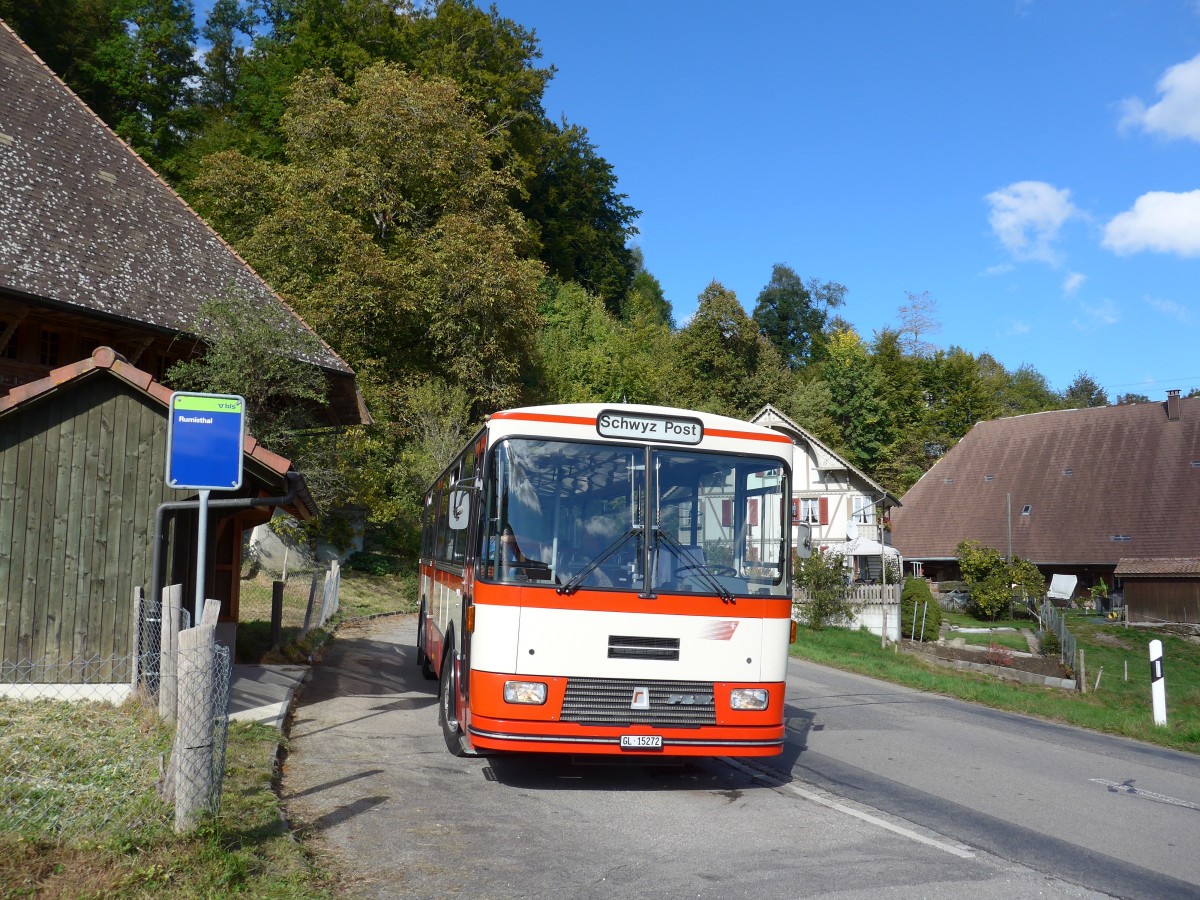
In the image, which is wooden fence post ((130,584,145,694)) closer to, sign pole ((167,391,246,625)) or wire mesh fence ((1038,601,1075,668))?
sign pole ((167,391,246,625))

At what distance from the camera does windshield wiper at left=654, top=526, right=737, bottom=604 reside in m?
8.69

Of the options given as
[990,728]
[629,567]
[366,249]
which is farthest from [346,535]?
[629,567]

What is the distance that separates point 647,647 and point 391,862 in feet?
9.10

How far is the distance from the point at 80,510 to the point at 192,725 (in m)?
5.19

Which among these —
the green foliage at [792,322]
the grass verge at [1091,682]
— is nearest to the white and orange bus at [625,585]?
the grass verge at [1091,682]

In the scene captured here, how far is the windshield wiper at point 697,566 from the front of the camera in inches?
342

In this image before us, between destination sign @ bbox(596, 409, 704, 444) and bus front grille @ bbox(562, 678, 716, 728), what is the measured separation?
2050mm

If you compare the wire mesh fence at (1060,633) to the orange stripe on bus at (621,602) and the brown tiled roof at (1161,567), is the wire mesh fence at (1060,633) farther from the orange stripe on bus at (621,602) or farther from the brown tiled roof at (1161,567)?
the orange stripe on bus at (621,602)

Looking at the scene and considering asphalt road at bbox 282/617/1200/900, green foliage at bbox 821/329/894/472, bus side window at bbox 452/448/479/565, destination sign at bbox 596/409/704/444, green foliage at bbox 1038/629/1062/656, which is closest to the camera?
asphalt road at bbox 282/617/1200/900

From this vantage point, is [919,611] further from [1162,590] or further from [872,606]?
[1162,590]

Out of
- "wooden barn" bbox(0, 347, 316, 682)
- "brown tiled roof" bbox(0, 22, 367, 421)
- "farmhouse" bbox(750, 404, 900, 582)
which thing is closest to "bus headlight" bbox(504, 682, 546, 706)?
"wooden barn" bbox(0, 347, 316, 682)

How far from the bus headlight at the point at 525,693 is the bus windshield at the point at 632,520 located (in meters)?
0.79

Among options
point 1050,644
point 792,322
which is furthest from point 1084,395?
A: point 1050,644

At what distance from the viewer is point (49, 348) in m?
18.6
